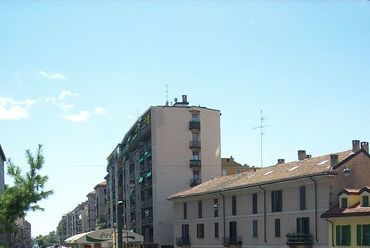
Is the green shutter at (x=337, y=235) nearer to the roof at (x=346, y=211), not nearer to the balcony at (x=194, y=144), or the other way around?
the roof at (x=346, y=211)

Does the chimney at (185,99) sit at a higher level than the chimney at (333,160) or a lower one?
higher

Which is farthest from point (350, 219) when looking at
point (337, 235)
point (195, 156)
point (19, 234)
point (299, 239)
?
point (19, 234)

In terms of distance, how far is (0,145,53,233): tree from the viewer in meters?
29.5

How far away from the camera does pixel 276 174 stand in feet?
187

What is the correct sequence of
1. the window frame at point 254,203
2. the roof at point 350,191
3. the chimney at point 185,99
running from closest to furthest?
the roof at point 350,191 → the window frame at point 254,203 → the chimney at point 185,99

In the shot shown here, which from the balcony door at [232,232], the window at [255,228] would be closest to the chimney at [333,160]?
the window at [255,228]

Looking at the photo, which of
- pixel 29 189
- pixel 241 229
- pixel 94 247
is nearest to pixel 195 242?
pixel 241 229

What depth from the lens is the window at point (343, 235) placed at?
45622 mm

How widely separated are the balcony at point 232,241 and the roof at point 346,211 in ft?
45.1

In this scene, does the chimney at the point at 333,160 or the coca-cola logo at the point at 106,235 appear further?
the chimney at the point at 333,160

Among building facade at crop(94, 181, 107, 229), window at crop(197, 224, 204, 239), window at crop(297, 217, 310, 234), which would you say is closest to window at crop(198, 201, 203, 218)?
window at crop(197, 224, 204, 239)

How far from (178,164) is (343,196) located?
39192 millimetres

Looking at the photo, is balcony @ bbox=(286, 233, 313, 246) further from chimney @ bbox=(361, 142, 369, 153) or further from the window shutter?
chimney @ bbox=(361, 142, 369, 153)

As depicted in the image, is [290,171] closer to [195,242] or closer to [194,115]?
[195,242]
